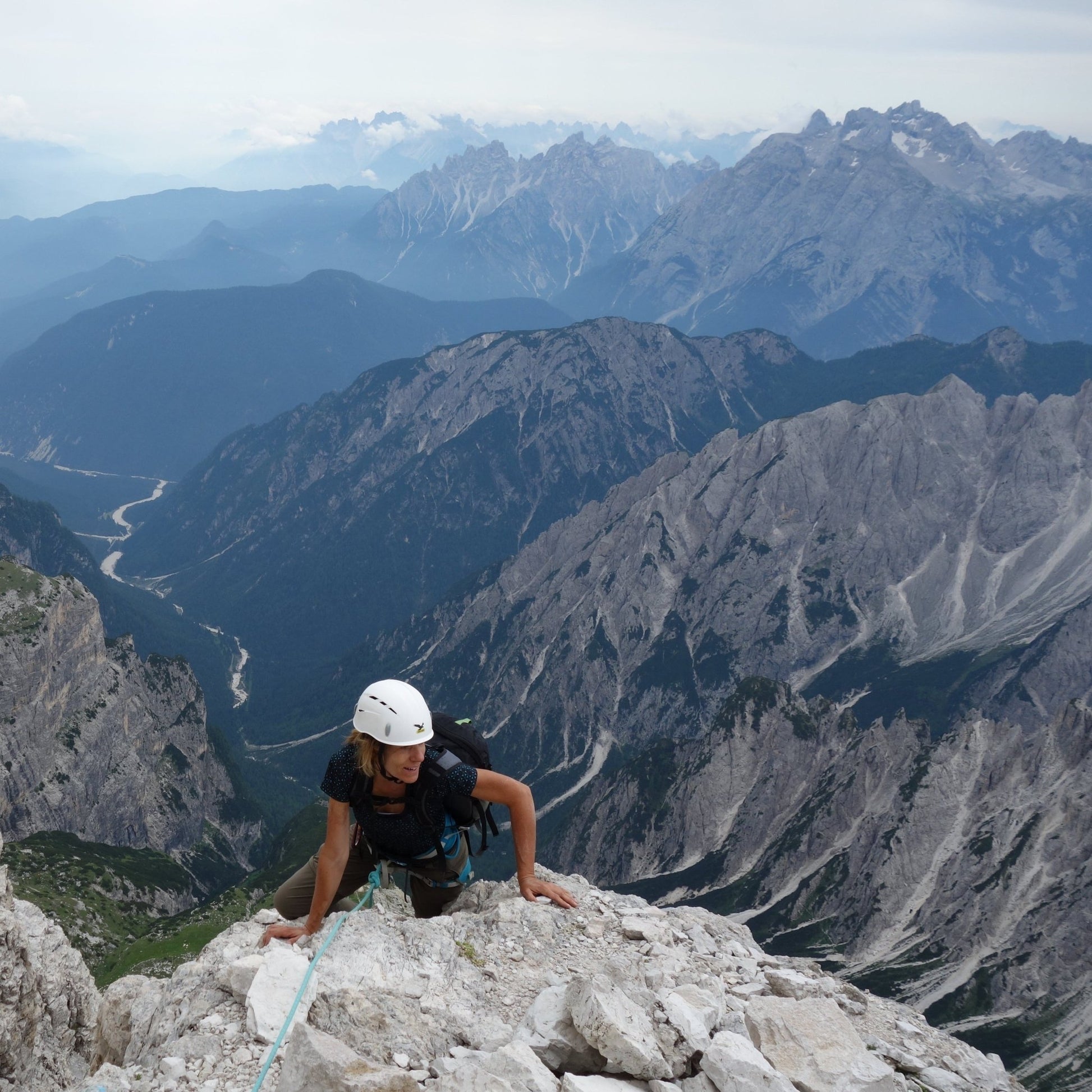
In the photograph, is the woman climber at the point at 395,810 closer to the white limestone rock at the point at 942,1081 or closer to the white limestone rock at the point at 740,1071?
the white limestone rock at the point at 740,1071

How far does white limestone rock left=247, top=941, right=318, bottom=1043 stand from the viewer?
669 inches

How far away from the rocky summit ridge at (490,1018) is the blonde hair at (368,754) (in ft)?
12.1

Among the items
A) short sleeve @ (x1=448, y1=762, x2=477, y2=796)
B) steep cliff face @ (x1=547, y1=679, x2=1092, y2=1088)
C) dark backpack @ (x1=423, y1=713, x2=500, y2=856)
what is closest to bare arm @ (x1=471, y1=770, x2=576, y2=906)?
short sleeve @ (x1=448, y1=762, x2=477, y2=796)

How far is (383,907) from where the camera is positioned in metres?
21.5

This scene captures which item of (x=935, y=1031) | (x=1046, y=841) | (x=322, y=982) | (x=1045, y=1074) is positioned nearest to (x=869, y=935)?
(x=1046, y=841)

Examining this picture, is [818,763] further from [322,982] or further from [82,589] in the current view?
[322,982]

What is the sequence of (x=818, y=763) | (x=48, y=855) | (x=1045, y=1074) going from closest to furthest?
(x=1045, y=1074), (x=48, y=855), (x=818, y=763)

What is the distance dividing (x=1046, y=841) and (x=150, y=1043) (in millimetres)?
132096

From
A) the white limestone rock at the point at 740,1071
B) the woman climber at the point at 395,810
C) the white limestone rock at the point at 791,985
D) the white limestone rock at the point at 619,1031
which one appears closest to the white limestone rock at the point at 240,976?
the woman climber at the point at 395,810

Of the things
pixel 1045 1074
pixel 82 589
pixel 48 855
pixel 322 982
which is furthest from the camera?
pixel 82 589

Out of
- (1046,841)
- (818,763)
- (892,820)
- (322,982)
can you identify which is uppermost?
(322,982)

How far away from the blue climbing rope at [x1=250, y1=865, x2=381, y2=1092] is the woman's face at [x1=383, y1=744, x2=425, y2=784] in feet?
11.3

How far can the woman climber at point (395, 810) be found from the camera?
18.3 metres

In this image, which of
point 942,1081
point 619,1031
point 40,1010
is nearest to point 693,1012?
point 619,1031
